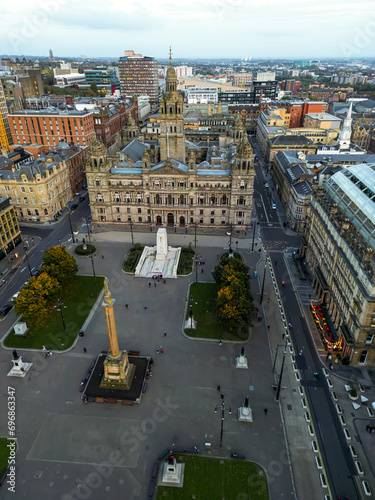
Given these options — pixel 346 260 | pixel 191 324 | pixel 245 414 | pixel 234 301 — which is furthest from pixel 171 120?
pixel 245 414

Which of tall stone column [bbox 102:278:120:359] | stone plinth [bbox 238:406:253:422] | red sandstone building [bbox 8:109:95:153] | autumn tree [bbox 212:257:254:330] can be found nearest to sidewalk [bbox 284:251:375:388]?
autumn tree [bbox 212:257:254:330]

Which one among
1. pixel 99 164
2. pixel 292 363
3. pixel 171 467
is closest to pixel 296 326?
pixel 292 363

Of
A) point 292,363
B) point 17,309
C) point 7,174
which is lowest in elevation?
point 292,363

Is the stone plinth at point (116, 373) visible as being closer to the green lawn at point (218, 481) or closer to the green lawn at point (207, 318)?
the green lawn at point (218, 481)

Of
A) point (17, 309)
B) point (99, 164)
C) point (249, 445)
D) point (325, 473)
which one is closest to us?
point (325, 473)

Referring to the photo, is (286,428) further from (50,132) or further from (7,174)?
(50,132)

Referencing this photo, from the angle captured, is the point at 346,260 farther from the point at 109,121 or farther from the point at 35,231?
the point at 109,121

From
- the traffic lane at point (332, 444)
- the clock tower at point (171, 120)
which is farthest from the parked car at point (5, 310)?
the clock tower at point (171, 120)
